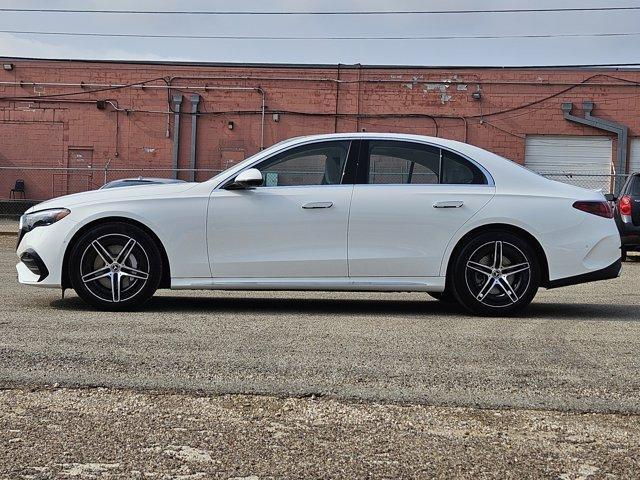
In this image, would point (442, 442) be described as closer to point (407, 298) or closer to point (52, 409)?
point (52, 409)

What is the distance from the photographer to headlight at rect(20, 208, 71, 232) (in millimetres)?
7215

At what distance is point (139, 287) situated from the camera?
23.5 feet

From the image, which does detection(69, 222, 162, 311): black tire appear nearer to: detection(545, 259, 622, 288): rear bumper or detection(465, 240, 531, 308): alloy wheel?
detection(465, 240, 531, 308): alloy wheel

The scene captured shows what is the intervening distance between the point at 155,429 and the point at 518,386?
186 centimetres

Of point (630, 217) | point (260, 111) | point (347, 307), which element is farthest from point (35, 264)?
point (260, 111)

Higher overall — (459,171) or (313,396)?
(459,171)

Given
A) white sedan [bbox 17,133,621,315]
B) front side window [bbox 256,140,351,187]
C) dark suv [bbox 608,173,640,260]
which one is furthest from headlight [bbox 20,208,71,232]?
dark suv [bbox 608,173,640,260]

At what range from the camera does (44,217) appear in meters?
7.25

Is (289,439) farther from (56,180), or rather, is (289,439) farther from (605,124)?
(56,180)

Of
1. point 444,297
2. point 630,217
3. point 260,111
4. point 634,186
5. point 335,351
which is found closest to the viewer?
point 335,351

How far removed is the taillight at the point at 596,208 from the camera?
24.1 ft

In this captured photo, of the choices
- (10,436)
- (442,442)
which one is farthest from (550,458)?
(10,436)

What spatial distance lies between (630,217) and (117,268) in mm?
9772

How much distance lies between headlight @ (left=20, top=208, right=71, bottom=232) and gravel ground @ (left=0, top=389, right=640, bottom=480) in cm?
303
